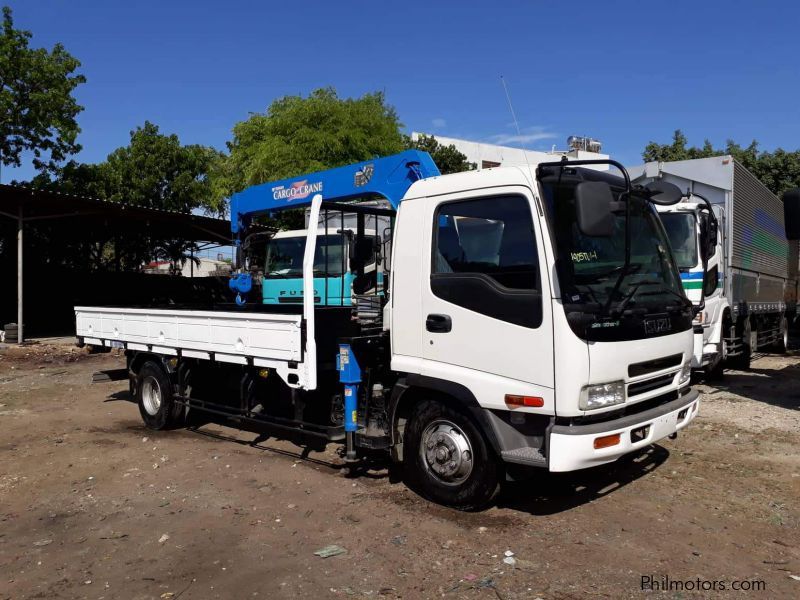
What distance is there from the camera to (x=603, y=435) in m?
4.11

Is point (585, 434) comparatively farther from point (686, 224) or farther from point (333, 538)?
point (686, 224)

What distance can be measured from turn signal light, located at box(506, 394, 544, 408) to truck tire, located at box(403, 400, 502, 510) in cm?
40

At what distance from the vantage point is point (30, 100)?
2530 cm

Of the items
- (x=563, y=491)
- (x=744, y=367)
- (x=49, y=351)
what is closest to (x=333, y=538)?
(x=563, y=491)

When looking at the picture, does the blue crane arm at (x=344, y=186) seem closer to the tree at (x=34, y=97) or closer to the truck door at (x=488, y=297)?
the truck door at (x=488, y=297)

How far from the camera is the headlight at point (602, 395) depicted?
4090 mm

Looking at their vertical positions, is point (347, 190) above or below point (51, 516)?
above

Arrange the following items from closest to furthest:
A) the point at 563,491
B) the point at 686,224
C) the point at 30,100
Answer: the point at 563,491
the point at 686,224
the point at 30,100

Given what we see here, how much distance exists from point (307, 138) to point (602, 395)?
16329 mm

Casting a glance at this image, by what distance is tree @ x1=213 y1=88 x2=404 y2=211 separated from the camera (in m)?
18.9

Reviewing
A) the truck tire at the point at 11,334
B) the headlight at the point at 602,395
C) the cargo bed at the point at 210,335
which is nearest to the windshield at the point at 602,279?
the headlight at the point at 602,395

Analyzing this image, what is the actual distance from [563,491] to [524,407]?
1.42m

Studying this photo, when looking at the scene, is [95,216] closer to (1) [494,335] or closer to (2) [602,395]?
(1) [494,335]

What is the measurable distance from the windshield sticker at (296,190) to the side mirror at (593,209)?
3.51 m
